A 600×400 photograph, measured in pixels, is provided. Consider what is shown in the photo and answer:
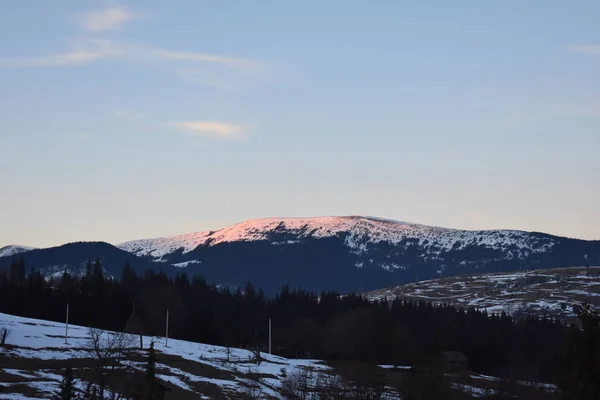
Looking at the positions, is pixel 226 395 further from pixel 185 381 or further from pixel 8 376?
pixel 8 376

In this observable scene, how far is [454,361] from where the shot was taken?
174m

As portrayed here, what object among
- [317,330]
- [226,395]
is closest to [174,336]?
[317,330]

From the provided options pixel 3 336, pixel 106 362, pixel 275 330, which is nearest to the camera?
pixel 106 362

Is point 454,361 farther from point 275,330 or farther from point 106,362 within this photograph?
point 106,362

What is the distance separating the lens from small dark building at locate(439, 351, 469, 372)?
166875 mm

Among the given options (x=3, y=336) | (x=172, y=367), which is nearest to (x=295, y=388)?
(x=172, y=367)

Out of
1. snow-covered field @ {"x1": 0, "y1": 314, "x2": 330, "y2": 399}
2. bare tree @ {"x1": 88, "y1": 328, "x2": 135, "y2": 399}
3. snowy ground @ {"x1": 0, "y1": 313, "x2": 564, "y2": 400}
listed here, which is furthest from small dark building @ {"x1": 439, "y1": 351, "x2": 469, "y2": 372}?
bare tree @ {"x1": 88, "y1": 328, "x2": 135, "y2": 399}

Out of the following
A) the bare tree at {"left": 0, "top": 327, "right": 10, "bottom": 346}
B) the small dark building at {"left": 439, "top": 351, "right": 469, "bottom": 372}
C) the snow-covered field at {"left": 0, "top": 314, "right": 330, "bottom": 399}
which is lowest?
the small dark building at {"left": 439, "top": 351, "right": 469, "bottom": 372}

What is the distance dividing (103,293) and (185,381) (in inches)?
3007

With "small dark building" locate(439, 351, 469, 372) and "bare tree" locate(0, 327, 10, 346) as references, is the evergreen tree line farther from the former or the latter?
"bare tree" locate(0, 327, 10, 346)

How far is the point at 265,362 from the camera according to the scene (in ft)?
434

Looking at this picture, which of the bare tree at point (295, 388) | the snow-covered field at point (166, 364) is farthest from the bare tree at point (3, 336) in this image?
the bare tree at point (295, 388)

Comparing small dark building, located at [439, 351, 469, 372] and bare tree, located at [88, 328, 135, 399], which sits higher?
bare tree, located at [88, 328, 135, 399]

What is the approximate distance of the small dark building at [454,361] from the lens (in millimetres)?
166875
